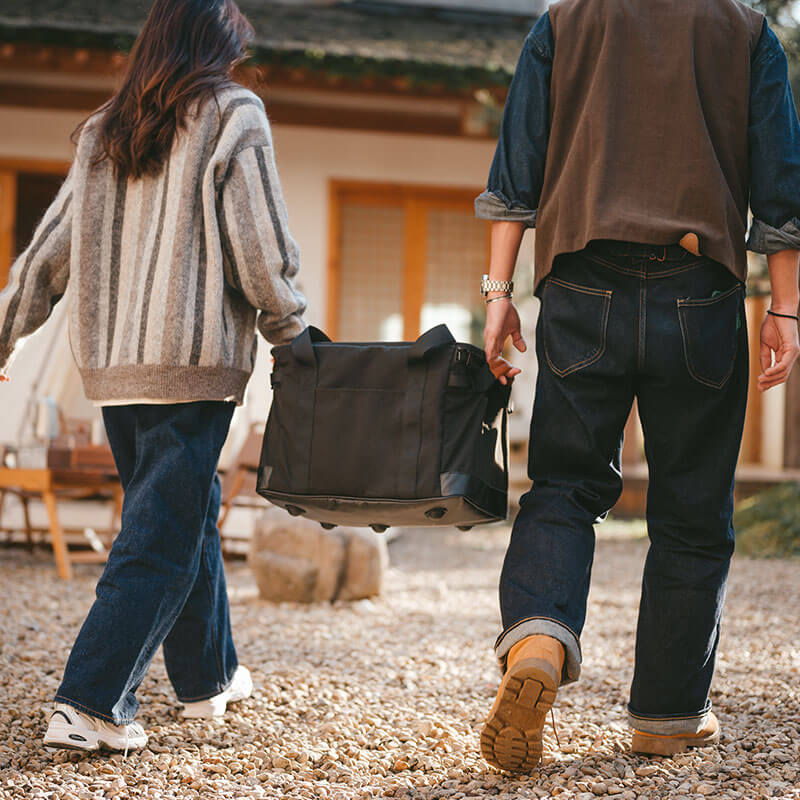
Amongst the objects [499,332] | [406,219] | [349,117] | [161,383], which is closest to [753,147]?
[499,332]

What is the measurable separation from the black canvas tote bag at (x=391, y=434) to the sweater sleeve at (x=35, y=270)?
23.0 inches

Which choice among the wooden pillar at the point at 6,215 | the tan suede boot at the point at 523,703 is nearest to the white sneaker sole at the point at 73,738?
the tan suede boot at the point at 523,703

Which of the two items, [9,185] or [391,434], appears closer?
[391,434]

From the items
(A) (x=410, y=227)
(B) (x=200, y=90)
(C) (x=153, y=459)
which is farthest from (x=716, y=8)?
(A) (x=410, y=227)

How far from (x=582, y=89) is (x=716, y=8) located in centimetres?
28

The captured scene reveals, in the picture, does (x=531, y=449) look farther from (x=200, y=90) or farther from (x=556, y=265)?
(x=200, y=90)

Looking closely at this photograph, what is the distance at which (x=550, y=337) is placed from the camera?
1.90 m

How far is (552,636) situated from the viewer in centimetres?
177

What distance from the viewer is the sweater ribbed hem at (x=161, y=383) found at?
6.72 ft

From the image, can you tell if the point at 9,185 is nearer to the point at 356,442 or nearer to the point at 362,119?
the point at 362,119

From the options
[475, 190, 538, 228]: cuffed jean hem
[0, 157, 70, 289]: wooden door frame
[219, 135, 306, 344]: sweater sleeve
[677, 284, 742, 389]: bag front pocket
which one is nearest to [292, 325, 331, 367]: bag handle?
[219, 135, 306, 344]: sweater sleeve

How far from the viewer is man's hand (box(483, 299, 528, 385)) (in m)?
1.91

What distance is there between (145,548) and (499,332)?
82cm

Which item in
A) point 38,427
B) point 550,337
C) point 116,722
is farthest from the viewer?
point 38,427
